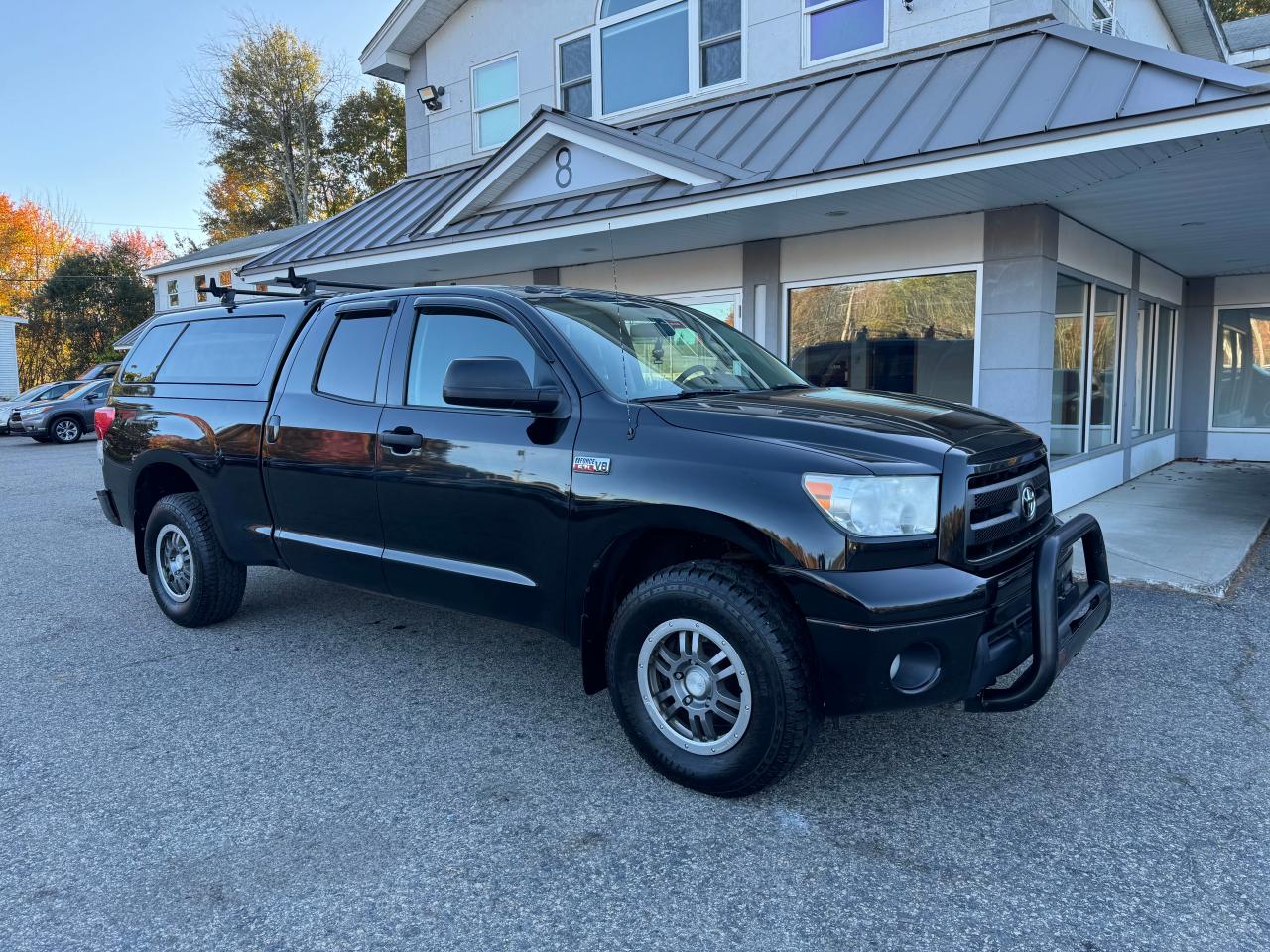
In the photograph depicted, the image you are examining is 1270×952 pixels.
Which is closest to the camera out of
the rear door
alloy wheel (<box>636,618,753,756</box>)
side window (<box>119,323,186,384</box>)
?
alloy wheel (<box>636,618,753,756</box>)

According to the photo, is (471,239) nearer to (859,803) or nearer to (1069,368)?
(1069,368)

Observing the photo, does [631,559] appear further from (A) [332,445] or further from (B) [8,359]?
(B) [8,359]

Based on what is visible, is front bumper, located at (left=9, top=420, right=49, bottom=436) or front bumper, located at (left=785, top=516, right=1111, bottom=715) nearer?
front bumper, located at (left=785, top=516, right=1111, bottom=715)

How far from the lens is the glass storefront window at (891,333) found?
833cm

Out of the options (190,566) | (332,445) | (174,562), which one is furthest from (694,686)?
(174,562)

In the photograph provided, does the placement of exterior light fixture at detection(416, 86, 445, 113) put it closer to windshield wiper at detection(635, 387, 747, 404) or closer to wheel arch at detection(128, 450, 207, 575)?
wheel arch at detection(128, 450, 207, 575)

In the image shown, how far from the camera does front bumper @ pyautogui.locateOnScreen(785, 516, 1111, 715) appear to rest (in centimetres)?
284

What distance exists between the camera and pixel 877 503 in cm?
292

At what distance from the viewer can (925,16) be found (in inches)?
330

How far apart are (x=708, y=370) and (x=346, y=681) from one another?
2.44m

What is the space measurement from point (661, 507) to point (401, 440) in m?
1.46

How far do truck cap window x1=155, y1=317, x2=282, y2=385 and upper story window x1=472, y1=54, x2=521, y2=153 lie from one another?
26.9 feet

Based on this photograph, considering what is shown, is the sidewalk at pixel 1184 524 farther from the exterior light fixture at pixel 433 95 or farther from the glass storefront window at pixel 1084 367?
the exterior light fixture at pixel 433 95

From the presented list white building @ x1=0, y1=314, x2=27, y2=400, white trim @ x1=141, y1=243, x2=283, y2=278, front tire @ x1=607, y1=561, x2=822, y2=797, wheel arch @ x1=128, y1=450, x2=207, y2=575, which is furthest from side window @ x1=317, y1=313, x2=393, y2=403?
white building @ x1=0, y1=314, x2=27, y2=400
